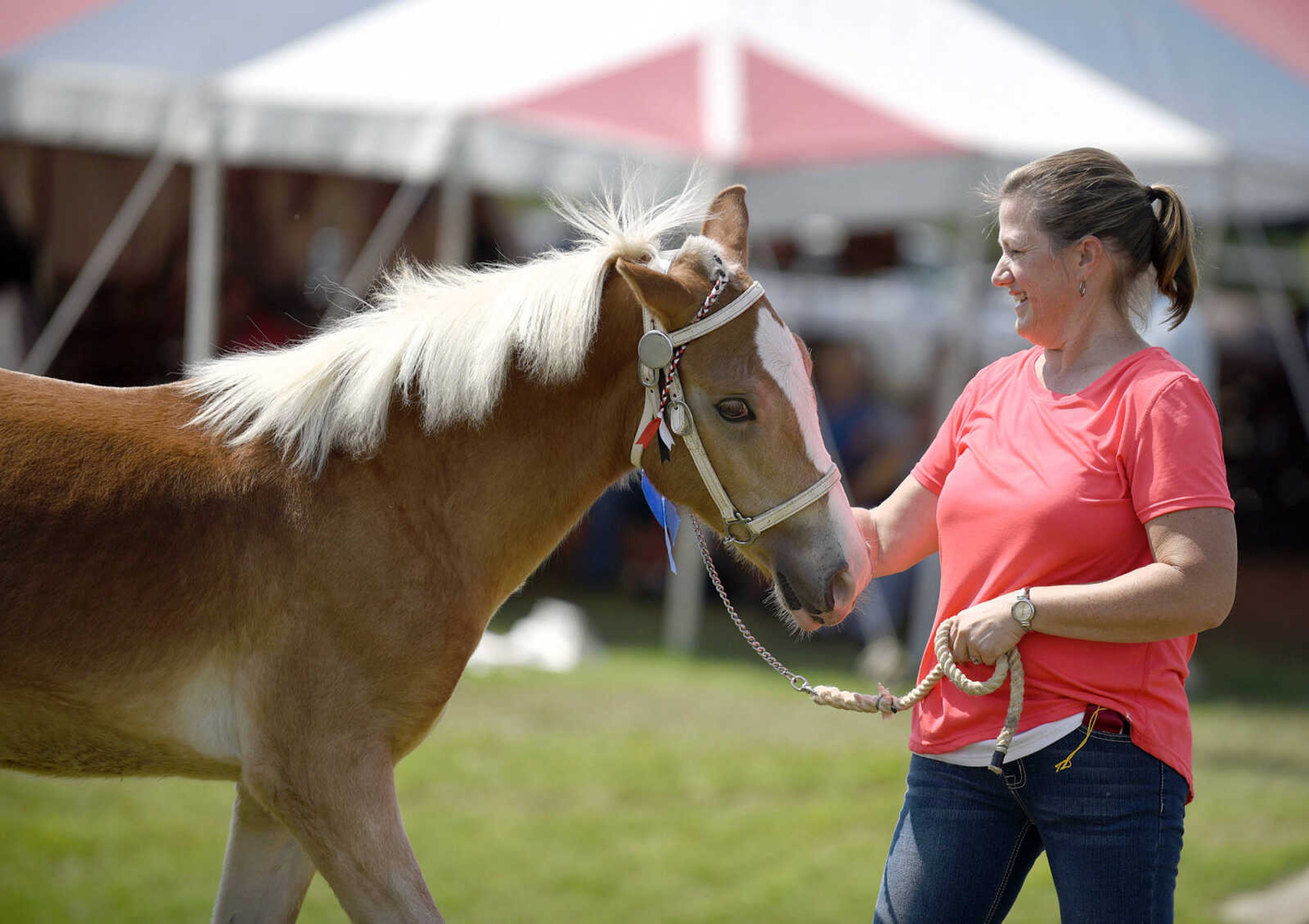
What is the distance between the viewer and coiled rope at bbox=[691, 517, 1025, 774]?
2076 mm

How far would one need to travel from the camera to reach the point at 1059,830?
6.76ft

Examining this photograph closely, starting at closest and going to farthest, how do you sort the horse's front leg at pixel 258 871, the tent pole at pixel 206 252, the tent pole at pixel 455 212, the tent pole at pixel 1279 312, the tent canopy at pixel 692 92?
the horse's front leg at pixel 258 871 → the tent pole at pixel 206 252 → the tent canopy at pixel 692 92 → the tent pole at pixel 455 212 → the tent pole at pixel 1279 312

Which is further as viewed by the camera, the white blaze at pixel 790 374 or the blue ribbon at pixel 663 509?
the blue ribbon at pixel 663 509

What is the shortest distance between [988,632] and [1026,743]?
21 centimetres

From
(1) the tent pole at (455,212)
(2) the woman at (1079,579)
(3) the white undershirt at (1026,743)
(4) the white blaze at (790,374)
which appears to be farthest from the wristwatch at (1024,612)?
(1) the tent pole at (455,212)

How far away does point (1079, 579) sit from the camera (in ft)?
6.93

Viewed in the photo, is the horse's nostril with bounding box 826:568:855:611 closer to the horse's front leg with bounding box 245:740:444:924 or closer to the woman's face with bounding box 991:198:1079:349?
the woman's face with bounding box 991:198:1079:349

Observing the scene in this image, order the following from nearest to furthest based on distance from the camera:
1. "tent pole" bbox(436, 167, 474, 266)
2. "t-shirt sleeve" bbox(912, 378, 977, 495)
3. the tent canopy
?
1. "t-shirt sleeve" bbox(912, 378, 977, 495)
2. the tent canopy
3. "tent pole" bbox(436, 167, 474, 266)

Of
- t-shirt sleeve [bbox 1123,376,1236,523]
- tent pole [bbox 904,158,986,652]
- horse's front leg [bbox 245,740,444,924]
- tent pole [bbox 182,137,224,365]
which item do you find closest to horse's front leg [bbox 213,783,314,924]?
horse's front leg [bbox 245,740,444,924]

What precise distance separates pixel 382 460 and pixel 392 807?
2.08 ft

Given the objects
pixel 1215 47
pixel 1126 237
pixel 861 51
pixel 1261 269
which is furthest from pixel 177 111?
pixel 1261 269

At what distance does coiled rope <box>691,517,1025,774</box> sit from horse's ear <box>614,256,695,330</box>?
1.43 feet

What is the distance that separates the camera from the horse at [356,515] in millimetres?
2086

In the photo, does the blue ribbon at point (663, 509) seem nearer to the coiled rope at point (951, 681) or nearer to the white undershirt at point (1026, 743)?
the coiled rope at point (951, 681)
